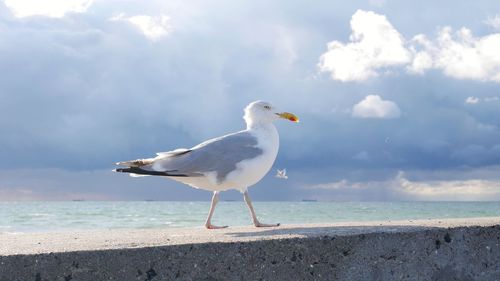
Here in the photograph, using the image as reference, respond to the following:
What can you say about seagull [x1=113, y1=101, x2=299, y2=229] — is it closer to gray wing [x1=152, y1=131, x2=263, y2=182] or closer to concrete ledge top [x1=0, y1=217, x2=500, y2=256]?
gray wing [x1=152, y1=131, x2=263, y2=182]

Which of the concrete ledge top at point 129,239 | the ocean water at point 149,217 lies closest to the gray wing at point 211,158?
the concrete ledge top at point 129,239

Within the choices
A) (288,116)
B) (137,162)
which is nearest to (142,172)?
(137,162)

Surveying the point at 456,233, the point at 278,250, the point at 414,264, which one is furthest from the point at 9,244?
the point at 456,233

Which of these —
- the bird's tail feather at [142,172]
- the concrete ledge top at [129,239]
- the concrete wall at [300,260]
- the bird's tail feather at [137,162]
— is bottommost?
the concrete wall at [300,260]

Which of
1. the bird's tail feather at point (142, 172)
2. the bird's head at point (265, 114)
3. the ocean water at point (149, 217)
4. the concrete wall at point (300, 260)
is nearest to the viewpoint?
the concrete wall at point (300, 260)

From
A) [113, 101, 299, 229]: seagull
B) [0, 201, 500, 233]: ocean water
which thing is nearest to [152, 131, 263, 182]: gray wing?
[113, 101, 299, 229]: seagull

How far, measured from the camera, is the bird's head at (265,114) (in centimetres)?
588

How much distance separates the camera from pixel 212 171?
5.35m

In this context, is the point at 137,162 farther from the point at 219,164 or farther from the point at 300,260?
the point at 300,260

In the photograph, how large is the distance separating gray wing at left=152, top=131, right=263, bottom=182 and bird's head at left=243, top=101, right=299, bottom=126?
474 mm

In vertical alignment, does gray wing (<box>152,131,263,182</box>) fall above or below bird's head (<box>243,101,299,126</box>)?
below

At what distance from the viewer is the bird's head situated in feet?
19.3

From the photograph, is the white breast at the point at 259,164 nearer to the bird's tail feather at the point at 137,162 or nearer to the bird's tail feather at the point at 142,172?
the bird's tail feather at the point at 142,172

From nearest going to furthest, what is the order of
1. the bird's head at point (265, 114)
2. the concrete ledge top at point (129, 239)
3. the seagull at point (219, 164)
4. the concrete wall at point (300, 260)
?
the concrete wall at point (300, 260)
the concrete ledge top at point (129, 239)
the seagull at point (219, 164)
the bird's head at point (265, 114)
